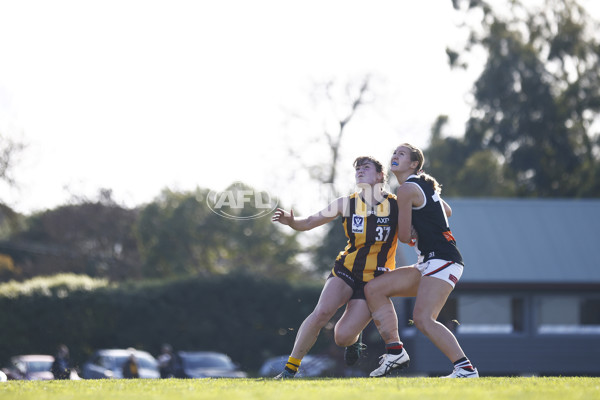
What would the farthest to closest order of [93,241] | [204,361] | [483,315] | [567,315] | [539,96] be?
1. [93,241]
2. [539,96]
3. [567,315]
4. [483,315]
5. [204,361]

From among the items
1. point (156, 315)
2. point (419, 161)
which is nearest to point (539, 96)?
point (156, 315)

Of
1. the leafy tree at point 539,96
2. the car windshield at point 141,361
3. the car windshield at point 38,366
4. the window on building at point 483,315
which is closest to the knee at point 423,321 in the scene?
the car windshield at point 141,361

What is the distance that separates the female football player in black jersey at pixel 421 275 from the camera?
27.3 ft

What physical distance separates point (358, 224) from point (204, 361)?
19216 millimetres

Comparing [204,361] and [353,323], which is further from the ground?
[353,323]

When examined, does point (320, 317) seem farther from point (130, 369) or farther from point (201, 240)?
point (201, 240)

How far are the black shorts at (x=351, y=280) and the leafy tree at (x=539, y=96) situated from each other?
1515 inches

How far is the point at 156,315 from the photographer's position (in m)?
33.9

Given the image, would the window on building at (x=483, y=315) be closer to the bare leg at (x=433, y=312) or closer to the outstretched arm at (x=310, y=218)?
the outstretched arm at (x=310, y=218)

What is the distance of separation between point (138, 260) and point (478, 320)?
28.3m

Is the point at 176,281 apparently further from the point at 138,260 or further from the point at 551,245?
the point at 138,260

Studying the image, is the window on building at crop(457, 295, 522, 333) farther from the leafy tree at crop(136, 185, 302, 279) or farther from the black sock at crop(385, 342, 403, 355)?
the black sock at crop(385, 342, 403, 355)

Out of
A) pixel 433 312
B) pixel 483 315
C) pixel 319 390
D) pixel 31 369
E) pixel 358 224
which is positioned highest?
pixel 358 224

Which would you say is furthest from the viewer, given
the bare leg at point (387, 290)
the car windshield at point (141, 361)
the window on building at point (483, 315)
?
the window on building at point (483, 315)
